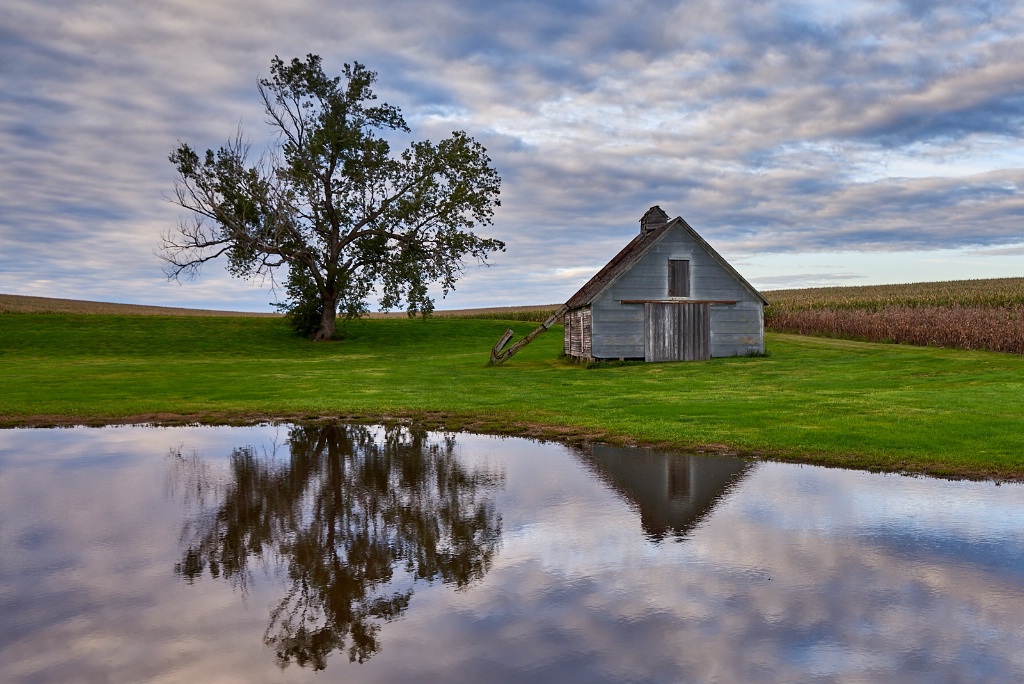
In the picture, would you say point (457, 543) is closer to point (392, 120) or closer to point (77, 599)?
point (77, 599)

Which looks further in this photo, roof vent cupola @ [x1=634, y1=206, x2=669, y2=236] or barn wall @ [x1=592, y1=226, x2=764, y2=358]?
roof vent cupola @ [x1=634, y1=206, x2=669, y2=236]

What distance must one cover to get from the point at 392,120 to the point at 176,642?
2173 inches

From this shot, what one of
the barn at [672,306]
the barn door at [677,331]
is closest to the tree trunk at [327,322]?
the barn at [672,306]

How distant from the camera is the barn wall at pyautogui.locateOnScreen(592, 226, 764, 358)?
39406mm

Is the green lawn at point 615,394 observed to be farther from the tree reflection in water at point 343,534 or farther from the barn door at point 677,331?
the tree reflection in water at point 343,534

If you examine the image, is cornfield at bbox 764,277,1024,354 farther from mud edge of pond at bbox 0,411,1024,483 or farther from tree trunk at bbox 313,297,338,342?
tree trunk at bbox 313,297,338,342

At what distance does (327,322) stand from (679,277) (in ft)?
93.3

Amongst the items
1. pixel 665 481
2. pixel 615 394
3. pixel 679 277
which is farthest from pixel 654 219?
pixel 665 481

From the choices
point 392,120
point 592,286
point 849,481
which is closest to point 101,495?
point 849,481

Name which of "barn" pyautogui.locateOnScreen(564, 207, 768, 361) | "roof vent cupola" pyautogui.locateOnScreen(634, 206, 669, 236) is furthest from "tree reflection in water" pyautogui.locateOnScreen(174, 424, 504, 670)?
"roof vent cupola" pyautogui.locateOnScreen(634, 206, 669, 236)

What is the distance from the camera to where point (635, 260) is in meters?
39.0

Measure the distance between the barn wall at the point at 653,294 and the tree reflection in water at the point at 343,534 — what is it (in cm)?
2440

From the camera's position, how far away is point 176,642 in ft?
22.1

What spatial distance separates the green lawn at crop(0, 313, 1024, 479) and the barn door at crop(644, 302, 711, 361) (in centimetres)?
220
